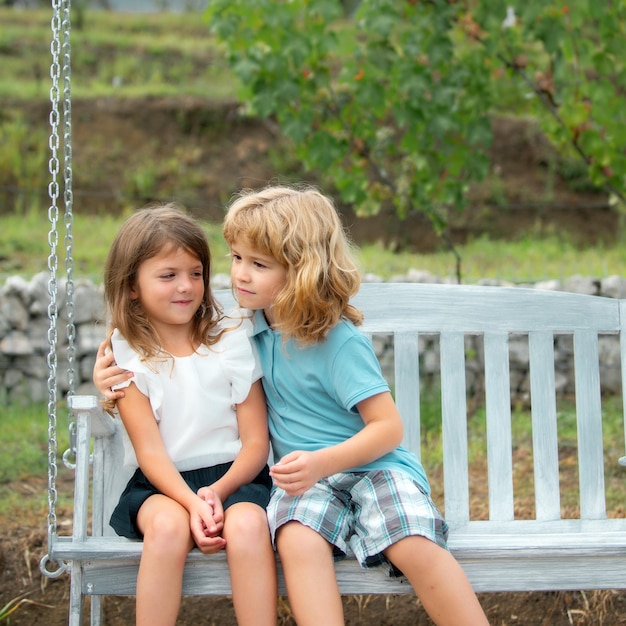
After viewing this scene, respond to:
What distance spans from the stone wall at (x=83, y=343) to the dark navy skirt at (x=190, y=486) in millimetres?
2803

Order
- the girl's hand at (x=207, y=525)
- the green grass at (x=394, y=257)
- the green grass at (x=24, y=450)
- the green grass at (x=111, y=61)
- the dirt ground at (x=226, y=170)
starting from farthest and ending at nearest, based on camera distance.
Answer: the green grass at (x=111, y=61) < the dirt ground at (x=226, y=170) < the green grass at (x=394, y=257) < the green grass at (x=24, y=450) < the girl's hand at (x=207, y=525)

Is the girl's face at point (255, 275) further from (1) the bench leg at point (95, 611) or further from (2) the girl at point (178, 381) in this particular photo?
(1) the bench leg at point (95, 611)

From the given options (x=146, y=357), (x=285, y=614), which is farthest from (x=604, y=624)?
(x=146, y=357)

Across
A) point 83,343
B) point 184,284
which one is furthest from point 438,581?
point 83,343

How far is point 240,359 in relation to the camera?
253 centimetres

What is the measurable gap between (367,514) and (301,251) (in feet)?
2.26

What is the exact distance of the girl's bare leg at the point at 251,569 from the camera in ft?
7.18

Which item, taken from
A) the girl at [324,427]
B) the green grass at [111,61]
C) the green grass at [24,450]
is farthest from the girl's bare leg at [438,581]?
the green grass at [111,61]

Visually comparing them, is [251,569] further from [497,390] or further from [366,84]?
[366,84]

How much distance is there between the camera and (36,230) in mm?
8336

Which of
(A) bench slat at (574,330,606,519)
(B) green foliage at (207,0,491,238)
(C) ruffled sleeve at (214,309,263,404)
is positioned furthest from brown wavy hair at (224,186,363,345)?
(B) green foliage at (207,0,491,238)

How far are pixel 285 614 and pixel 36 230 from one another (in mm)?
6018

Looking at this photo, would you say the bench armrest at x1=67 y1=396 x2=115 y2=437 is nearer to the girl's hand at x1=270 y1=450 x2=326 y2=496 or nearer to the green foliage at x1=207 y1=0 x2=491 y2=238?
the girl's hand at x1=270 y1=450 x2=326 y2=496

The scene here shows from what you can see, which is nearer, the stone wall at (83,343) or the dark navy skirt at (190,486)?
the dark navy skirt at (190,486)
